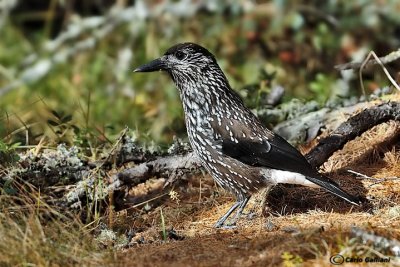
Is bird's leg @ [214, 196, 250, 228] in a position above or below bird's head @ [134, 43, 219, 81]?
below

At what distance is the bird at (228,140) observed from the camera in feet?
18.7

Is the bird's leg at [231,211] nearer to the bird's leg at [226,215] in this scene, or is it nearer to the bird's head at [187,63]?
the bird's leg at [226,215]

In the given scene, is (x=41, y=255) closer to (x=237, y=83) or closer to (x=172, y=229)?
(x=172, y=229)

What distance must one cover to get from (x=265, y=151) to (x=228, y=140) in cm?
29

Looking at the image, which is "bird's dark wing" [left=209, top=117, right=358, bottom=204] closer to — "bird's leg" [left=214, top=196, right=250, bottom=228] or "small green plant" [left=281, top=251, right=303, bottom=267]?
"bird's leg" [left=214, top=196, right=250, bottom=228]

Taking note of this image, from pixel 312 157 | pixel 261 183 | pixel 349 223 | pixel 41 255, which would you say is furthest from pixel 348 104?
pixel 41 255

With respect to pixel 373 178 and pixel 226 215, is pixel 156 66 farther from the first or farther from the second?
pixel 373 178

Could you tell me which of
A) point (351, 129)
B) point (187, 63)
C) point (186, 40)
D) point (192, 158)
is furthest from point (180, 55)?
point (186, 40)

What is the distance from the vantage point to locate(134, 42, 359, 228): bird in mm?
5707

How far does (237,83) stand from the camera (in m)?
10.5

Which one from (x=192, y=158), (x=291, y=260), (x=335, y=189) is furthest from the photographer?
(x=192, y=158)

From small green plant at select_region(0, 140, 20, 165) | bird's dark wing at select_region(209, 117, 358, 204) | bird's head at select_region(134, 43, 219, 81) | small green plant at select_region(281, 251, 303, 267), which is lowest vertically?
small green plant at select_region(281, 251, 303, 267)

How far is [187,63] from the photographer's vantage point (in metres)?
6.36

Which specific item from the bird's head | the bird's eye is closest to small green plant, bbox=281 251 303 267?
the bird's head
